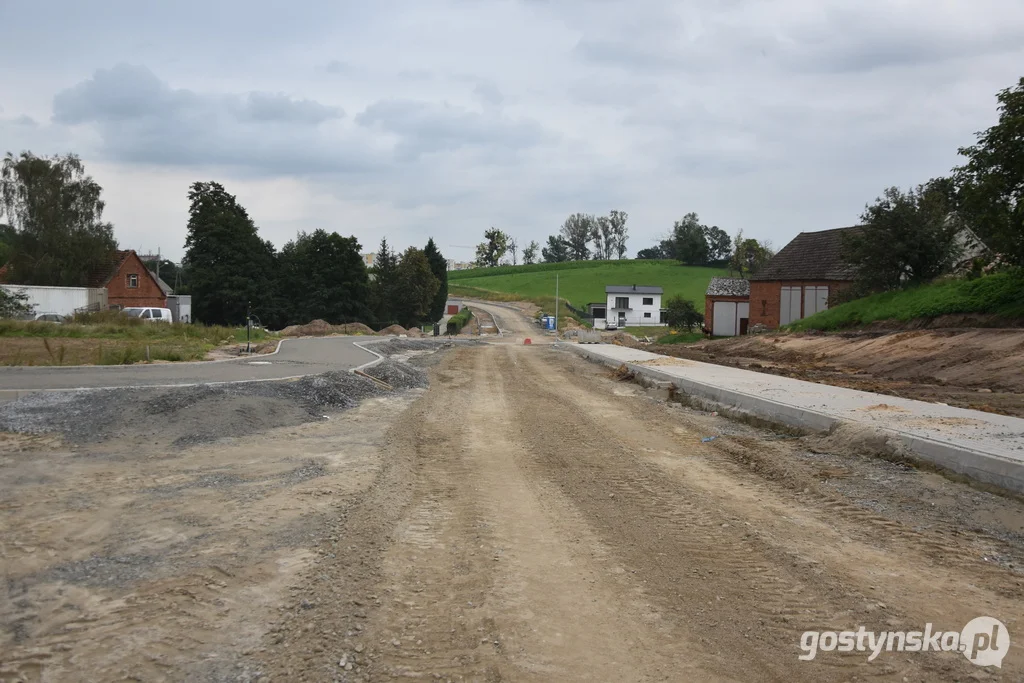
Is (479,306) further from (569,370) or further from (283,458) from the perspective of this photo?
(283,458)

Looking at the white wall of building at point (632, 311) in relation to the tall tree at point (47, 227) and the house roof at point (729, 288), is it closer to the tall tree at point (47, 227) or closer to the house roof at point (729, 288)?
the house roof at point (729, 288)

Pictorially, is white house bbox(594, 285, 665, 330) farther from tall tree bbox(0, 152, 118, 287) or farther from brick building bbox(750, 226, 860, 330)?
tall tree bbox(0, 152, 118, 287)

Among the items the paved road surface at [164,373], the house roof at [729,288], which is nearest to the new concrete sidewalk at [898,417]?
the paved road surface at [164,373]

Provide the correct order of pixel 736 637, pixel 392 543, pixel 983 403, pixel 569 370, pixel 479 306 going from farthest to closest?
pixel 479 306 → pixel 569 370 → pixel 983 403 → pixel 392 543 → pixel 736 637

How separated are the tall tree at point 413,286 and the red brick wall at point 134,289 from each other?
23014 millimetres

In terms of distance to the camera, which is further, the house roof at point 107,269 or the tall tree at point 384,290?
the tall tree at point 384,290

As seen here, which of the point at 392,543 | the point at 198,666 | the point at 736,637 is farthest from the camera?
the point at 392,543

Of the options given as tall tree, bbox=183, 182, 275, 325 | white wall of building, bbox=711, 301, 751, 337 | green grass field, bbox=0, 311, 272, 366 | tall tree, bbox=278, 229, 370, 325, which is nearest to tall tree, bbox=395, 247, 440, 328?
tall tree, bbox=278, 229, 370, 325

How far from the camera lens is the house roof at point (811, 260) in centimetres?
4601

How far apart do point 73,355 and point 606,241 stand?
155154 millimetres

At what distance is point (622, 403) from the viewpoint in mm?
15570

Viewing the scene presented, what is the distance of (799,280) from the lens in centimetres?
4762

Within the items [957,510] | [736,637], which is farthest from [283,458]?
[957,510]

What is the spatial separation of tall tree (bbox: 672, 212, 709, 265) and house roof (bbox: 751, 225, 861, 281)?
87.2 meters
